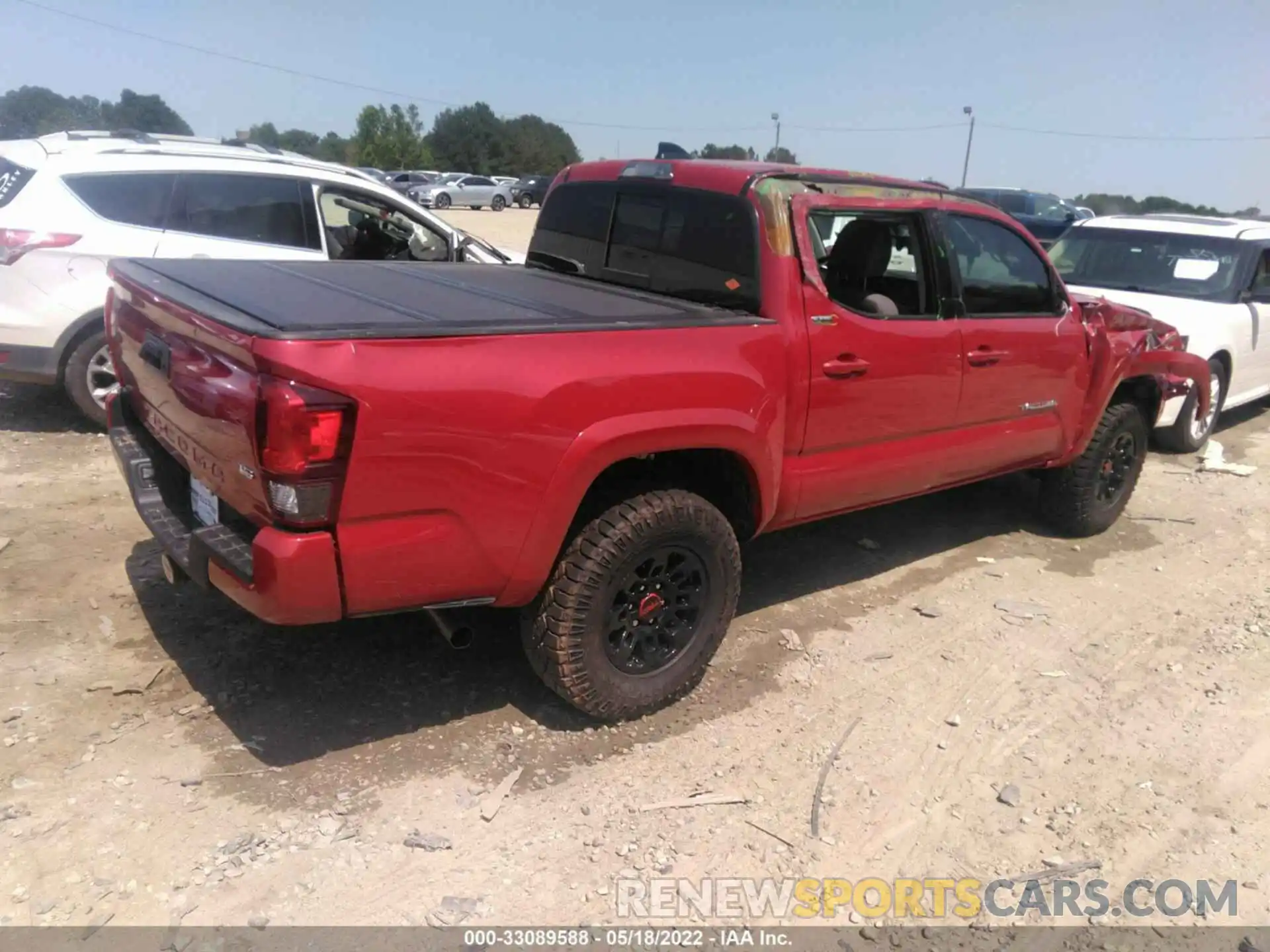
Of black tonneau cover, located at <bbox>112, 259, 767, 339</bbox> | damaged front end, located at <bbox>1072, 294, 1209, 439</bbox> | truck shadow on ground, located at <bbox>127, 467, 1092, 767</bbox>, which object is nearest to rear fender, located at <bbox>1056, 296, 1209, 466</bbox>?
damaged front end, located at <bbox>1072, 294, 1209, 439</bbox>

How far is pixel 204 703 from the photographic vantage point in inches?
134

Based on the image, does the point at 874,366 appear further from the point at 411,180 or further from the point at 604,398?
the point at 411,180

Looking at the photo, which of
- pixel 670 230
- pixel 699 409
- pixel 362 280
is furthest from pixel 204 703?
pixel 670 230

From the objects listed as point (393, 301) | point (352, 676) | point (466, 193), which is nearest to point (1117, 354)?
point (393, 301)

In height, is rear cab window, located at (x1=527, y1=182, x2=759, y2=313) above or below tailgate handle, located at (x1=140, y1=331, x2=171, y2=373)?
above

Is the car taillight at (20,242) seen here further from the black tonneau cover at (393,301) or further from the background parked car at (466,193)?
the background parked car at (466,193)

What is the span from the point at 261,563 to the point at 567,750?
1.28 metres

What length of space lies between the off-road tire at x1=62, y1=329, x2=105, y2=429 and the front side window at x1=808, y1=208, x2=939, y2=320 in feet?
14.5

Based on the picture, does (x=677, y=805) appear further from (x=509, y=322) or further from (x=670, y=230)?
(x=670, y=230)

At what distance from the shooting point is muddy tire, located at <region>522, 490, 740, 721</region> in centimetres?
319

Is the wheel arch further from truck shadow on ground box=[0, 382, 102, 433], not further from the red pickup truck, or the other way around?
the red pickup truck

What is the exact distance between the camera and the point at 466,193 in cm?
4409

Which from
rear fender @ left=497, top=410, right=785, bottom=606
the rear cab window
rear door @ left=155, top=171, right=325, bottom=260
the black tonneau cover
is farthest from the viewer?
rear door @ left=155, top=171, right=325, bottom=260

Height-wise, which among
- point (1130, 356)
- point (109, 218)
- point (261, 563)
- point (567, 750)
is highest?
point (109, 218)
